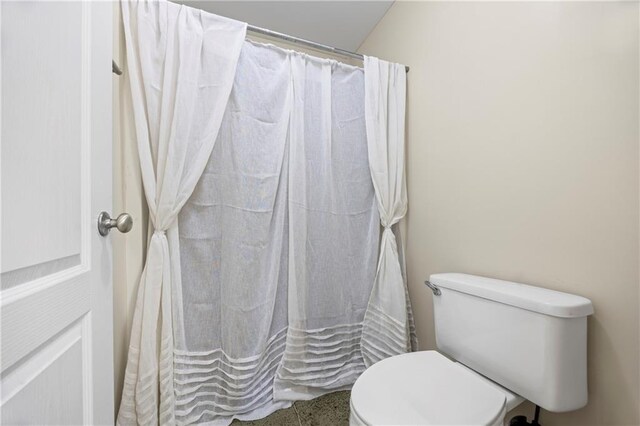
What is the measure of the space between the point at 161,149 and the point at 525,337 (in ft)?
4.67

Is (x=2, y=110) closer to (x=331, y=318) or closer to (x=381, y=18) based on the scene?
(x=331, y=318)

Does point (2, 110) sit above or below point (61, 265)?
above

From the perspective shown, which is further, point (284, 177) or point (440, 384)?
point (284, 177)

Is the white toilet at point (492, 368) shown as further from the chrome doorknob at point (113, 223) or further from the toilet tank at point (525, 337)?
the chrome doorknob at point (113, 223)

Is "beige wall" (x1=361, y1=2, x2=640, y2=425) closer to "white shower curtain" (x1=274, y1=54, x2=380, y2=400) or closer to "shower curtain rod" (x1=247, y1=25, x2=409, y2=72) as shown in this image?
"white shower curtain" (x1=274, y1=54, x2=380, y2=400)

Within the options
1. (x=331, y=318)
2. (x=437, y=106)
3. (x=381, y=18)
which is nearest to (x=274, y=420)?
(x=331, y=318)

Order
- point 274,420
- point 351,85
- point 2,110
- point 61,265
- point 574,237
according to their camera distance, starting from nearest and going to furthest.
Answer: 1. point 2,110
2. point 61,265
3. point 574,237
4. point 274,420
5. point 351,85

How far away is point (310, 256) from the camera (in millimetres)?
1460

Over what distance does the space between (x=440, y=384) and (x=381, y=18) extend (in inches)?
77.9

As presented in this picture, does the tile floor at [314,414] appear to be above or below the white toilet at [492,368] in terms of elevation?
below

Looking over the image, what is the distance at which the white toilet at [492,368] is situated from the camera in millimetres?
790

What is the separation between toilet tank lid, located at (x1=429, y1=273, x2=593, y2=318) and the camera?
31.1 inches

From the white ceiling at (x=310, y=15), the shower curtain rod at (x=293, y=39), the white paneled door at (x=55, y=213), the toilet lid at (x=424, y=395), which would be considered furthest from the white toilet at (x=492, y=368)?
the white ceiling at (x=310, y=15)

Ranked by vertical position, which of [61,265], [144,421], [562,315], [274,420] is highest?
[61,265]
